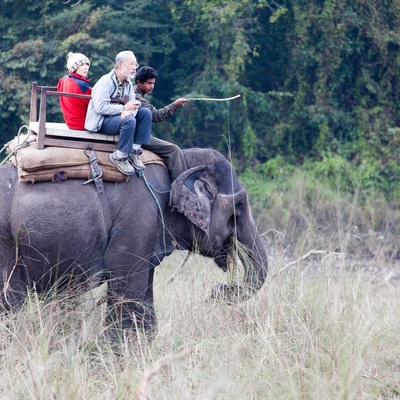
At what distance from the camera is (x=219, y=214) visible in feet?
24.2

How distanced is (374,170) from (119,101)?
9.02 m

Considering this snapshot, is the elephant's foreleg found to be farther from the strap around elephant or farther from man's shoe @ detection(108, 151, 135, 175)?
man's shoe @ detection(108, 151, 135, 175)

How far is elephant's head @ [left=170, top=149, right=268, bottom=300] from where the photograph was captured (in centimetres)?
715

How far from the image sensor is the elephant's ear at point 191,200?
7141mm

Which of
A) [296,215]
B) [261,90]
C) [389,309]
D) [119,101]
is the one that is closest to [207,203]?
[119,101]

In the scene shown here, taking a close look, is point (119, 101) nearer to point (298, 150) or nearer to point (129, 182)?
point (129, 182)

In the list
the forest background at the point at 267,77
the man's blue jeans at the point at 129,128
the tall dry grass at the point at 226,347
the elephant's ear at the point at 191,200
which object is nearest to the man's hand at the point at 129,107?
the man's blue jeans at the point at 129,128

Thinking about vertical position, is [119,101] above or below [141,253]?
above

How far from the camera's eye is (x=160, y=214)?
7.11 meters

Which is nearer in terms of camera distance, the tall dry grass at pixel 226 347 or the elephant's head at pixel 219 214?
the tall dry grass at pixel 226 347

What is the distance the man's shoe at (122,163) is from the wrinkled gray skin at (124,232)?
0.48ft

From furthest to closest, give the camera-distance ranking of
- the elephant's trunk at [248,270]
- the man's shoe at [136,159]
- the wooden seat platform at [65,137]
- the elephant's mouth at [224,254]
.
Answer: the elephant's mouth at [224,254]
the elephant's trunk at [248,270]
the man's shoe at [136,159]
the wooden seat platform at [65,137]

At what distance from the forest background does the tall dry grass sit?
6959mm

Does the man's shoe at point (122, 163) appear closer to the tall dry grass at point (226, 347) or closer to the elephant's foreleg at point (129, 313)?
the elephant's foreleg at point (129, 313)
